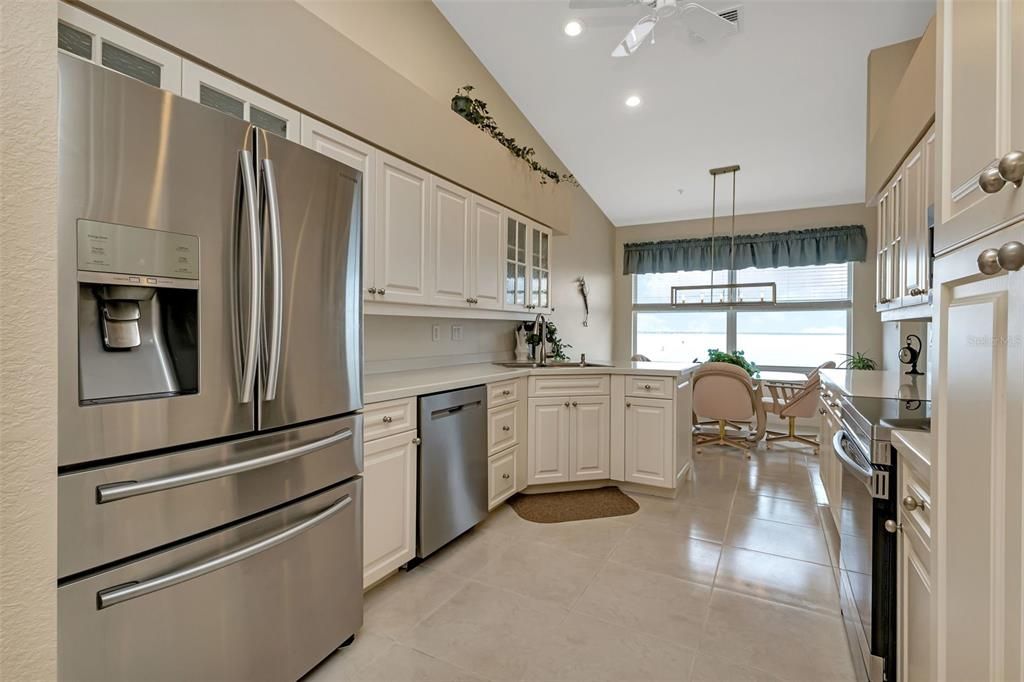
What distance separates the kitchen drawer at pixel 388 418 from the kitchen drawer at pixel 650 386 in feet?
5.72

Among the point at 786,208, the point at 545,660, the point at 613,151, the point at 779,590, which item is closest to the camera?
the point at 545,660

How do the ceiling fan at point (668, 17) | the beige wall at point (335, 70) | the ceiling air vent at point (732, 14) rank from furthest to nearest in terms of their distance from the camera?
A: the ceiling air vent at point (732, 14) → the ceiling fan at point (668, 17) → the beige wall at point (335, 70)

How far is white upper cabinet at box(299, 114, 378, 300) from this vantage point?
6.82 ft

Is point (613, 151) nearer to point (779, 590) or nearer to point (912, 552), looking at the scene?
point (779, 590)

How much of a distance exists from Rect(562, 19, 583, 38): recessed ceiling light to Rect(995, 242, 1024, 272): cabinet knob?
3.59m

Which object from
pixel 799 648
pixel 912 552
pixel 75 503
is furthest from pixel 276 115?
pixel 799 648

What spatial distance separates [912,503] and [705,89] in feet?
12.4

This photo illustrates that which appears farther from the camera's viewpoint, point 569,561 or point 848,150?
point 848,150

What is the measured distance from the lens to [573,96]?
13.9 ft

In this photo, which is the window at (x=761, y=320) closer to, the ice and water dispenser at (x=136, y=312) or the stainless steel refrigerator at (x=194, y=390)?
the stainless steel refrigerator at (x=194, y=390)

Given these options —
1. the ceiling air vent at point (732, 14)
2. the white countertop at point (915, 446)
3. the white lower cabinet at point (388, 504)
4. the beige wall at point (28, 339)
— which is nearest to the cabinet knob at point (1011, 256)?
the white countertop at point (915, 446)

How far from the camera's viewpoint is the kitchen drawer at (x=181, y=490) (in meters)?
1.06

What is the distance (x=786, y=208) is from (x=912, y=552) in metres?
5.73

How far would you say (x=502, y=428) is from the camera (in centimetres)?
300
